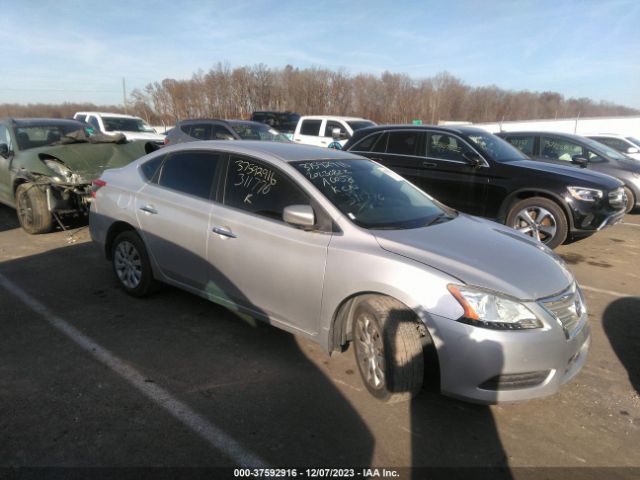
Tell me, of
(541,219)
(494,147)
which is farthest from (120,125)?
(541,219)

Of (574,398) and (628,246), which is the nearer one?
(574,398)

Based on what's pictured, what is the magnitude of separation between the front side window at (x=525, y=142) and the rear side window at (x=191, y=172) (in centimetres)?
771

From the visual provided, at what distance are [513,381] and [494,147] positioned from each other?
531cm

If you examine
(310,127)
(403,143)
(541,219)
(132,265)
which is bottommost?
(132,265)

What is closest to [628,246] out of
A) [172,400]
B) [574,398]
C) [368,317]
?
[574,398]

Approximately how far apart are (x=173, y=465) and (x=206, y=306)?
2.23 meters

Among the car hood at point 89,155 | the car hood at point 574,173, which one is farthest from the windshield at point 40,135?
the car hood at point 574,173

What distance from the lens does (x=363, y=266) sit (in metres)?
2.97

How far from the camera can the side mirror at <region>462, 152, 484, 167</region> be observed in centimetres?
685

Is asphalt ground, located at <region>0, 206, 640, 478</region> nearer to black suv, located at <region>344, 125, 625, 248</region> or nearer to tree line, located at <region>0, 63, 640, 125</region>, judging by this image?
black suv, located at <region>344, 125, 625, 248</region>

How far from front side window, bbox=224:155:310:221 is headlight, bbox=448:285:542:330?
131cm

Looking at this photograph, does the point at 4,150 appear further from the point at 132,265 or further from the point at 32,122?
the point at 132,265

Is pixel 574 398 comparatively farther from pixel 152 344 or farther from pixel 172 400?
pixel 152 344

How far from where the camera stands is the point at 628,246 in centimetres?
729
